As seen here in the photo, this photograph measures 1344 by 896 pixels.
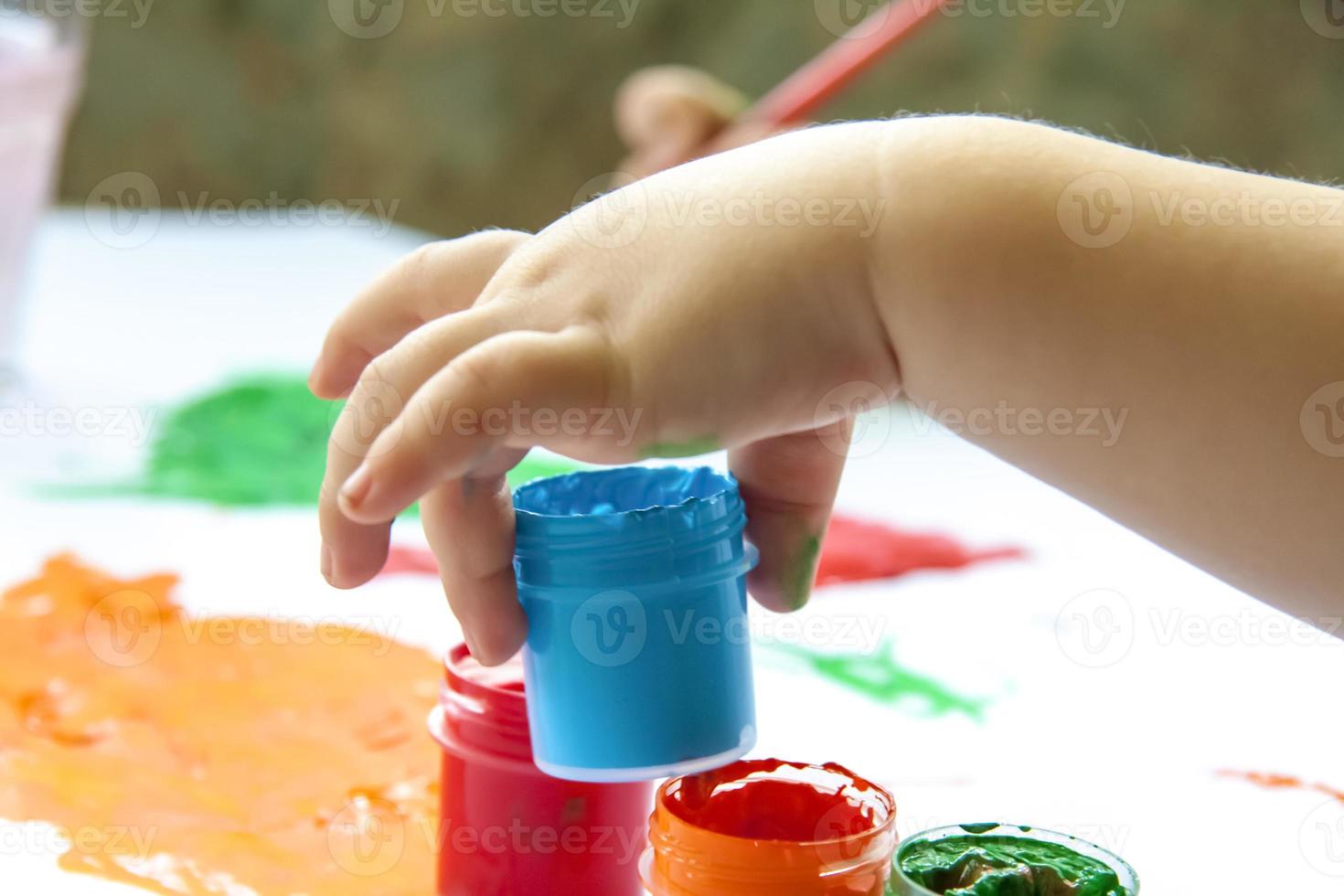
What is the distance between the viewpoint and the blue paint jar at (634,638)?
1.94 ft

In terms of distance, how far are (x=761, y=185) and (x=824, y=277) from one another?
0.05 meters

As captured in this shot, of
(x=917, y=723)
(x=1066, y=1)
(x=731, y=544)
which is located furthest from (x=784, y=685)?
(x=1066, y=1)

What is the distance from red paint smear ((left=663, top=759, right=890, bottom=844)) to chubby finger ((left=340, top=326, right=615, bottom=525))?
6.7 inches

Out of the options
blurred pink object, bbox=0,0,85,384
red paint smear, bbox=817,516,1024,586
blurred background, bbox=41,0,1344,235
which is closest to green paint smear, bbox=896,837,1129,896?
red paint smear, bbox=817,516,1024,586

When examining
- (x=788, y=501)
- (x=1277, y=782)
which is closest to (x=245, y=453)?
(x=788, y=501)

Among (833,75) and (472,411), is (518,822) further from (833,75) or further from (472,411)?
(833,75)

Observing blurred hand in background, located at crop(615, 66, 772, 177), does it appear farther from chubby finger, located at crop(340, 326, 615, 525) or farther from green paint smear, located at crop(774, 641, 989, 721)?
chubby finger, located at crop(340, 326, 615, 525)

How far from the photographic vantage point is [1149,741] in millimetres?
838

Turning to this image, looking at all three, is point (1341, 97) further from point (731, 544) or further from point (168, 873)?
point (168, 873)

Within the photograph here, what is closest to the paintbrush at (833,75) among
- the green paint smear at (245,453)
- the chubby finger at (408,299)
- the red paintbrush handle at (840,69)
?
the red paintbrush handle at (840,69)

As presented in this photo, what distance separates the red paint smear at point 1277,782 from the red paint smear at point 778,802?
0.94 ft

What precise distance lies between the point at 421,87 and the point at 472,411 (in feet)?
7.78

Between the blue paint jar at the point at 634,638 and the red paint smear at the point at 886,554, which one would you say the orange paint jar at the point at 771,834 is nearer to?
the blue paint jar at the point at 634,638

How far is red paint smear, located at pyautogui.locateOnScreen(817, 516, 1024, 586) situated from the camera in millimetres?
1093
